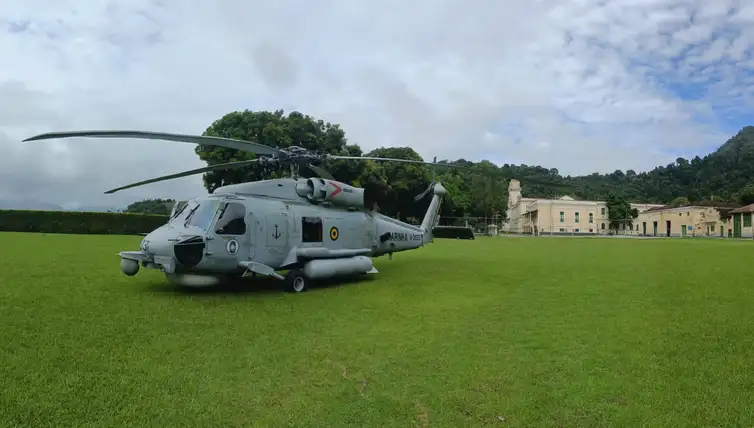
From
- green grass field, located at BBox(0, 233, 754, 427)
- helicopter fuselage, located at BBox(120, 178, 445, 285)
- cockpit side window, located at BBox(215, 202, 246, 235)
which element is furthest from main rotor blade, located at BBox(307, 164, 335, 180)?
green grass field, located at BBox(0, 233, 754, 427)

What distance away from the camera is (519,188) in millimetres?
93875

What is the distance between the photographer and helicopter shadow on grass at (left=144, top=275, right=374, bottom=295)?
8.92 m

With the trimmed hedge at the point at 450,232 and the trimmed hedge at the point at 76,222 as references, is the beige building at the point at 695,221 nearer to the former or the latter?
the trimmed hedge at the point at 450,232

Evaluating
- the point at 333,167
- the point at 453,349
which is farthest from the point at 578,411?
the point at 333,167

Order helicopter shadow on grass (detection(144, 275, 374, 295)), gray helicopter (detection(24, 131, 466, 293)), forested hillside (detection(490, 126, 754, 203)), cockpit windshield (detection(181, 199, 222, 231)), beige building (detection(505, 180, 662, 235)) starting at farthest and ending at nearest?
forested hillside (detection(490, 126, 754, 203)) → beige building (detection(505, 180, 662, 235)) → helicopter shadow on grass (detection(144, 275, 374, 295)) → cockpit windshield (detection(181, 199, 222, 231)) → gray helicopter (detection(24, 131, 466, 293))

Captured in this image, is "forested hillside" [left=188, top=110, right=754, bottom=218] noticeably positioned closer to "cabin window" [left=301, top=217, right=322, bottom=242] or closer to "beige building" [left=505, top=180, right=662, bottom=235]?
"cabin window" [left=301, top=217, right=322, bottom=242]

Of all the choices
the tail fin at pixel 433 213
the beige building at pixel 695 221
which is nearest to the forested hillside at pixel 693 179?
the beige building at pixel 695 221

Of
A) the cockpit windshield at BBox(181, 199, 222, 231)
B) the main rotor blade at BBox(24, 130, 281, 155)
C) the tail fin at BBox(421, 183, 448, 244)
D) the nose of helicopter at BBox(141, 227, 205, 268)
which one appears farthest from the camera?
A: the tail fin at BBox(421, 183, 448, 244)

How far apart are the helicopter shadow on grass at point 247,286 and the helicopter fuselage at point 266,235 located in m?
0.35

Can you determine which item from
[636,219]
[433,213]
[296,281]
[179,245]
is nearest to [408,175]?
[433,213]

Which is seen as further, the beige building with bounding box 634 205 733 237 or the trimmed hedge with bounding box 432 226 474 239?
the beige building with bounding box 634 205 733 237

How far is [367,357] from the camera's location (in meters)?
5.30

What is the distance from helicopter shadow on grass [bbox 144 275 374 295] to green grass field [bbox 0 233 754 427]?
0.43 ft

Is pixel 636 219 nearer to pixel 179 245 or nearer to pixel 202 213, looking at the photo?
pixel 202 213
